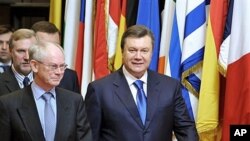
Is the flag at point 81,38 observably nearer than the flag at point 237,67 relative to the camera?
No

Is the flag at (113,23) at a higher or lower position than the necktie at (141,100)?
higher

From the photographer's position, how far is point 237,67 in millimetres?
3791

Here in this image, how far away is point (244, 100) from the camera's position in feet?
12.2

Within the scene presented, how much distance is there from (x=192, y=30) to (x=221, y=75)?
0.36 metres

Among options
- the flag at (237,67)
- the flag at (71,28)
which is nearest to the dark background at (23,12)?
the flag at (71,28)

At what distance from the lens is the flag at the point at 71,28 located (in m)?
4.57

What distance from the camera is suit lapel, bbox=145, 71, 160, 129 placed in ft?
9.35

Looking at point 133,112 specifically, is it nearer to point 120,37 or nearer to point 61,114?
point 61,114

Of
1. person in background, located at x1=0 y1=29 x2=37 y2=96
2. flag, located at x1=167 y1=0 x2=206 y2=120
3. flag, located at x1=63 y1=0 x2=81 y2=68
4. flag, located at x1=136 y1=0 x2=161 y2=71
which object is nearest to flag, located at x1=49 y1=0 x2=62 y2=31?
flag, located at x1=63 y1=0 x2=81 y2=68

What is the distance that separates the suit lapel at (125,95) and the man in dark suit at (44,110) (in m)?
0.30

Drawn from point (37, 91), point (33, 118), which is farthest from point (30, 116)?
point (37, 91)

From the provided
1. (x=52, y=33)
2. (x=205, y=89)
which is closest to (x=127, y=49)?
(x=52, y=33)

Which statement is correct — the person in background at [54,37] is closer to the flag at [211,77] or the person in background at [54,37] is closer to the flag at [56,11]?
the flag at [211,77]

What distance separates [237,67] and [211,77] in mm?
185
